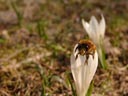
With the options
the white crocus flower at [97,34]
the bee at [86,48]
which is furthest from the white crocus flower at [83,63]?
the white crocus flower at [97,34]

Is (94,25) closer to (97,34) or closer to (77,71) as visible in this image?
(97,34)

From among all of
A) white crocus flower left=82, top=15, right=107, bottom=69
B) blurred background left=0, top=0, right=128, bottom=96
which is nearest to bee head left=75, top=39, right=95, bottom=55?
blurred background left=0, top=0, right=128, bottom=96

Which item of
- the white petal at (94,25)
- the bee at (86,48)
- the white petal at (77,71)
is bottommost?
the white petal at (77,71)

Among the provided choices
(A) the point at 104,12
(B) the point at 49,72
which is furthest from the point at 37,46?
(A) the point at 104,12

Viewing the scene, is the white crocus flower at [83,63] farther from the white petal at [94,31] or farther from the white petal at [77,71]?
the white petal at [94,31]

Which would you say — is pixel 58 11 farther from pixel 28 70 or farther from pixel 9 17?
pixel 28 70

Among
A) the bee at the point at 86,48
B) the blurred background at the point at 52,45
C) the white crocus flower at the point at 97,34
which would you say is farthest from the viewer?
the white crocus flower at the point at 97,34

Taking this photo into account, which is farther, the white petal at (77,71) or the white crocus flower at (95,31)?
the white crocus flower at (95,31)
